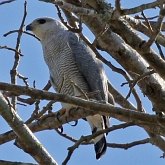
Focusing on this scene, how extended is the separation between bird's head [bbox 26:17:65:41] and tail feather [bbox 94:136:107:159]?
221 cm

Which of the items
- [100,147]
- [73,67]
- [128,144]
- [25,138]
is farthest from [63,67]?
[25,138]

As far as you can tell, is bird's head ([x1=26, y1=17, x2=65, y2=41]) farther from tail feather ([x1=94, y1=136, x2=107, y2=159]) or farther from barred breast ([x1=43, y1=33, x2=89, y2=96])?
tail feather ([x1=94, y1=136, x2=107, y2=159])

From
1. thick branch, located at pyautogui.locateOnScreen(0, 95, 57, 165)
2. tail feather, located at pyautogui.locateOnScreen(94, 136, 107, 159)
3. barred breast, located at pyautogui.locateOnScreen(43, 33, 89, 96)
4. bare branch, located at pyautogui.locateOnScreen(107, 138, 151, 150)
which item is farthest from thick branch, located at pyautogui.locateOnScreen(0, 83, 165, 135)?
barred breast, located at pyautogui.locateOnScreen(43, 33, 89, 96)

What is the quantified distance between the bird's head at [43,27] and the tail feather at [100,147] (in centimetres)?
221

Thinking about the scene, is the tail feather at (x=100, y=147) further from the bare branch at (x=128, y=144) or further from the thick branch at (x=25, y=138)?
the thick branch at (x=25, y=138)

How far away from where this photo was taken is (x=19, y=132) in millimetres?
3359

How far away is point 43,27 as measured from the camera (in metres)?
7.73

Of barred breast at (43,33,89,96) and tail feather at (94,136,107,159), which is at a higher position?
barred breast at (43,33,89,96)

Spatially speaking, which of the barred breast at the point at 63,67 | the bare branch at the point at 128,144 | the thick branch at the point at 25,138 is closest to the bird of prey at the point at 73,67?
the barred breast at the point at 63,67

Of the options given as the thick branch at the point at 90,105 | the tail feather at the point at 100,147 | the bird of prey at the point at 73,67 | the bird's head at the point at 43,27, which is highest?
the bird's head at the point at 43,27

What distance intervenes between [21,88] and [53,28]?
4.95 meters

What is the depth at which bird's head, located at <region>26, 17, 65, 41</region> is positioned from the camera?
24.9 ft

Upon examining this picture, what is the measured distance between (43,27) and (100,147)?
2566mm

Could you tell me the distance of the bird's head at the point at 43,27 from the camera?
7.60 metres
